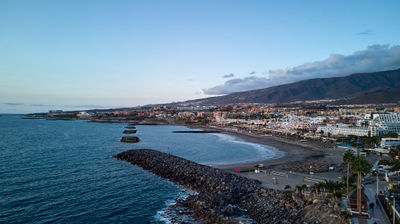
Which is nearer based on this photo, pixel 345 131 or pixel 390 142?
pixel 390 142

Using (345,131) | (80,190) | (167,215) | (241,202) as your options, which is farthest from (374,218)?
(345,131)

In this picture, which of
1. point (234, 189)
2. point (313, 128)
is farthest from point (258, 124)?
point (234, 189)

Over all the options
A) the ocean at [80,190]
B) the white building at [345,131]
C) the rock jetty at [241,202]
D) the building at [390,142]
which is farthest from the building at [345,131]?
the rock jetty at [241,202]

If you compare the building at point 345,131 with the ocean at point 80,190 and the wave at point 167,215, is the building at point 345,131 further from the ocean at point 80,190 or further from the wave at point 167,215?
the wave at point 167,215

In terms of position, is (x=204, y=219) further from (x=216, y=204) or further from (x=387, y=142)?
(x=387, y=142)

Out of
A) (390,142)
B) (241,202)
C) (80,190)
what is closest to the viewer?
(241,202)

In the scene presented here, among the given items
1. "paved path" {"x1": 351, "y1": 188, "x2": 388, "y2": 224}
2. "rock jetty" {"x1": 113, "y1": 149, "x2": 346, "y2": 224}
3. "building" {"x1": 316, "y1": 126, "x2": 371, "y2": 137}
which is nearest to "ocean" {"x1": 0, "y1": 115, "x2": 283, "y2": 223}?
"rock jetty" {"x1": 113, "y1": 149, "x2": 346, "y2": 224}

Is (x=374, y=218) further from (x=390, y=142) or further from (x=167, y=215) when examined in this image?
(x=390, y=142)

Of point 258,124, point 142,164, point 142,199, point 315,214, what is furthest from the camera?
point 258,124
